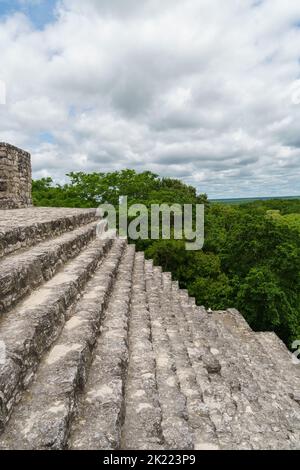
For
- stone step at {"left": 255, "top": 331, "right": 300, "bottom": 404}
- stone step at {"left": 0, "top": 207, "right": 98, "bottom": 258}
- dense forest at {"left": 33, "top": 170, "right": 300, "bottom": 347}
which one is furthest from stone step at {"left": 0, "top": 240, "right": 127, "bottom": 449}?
dense forest at {"left": 33, "top": 170, "right": 300, "bottom": 347}

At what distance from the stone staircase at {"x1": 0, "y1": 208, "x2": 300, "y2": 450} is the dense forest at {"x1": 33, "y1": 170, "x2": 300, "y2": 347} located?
8268 mm

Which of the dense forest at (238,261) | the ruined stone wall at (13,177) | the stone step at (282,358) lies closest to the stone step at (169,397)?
the stone step at (282,358)

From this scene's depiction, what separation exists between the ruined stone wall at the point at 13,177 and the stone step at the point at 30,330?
532 cm

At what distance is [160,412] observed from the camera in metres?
1.86

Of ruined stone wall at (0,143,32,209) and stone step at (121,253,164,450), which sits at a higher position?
ruined stone wall at (0,143,32,209)

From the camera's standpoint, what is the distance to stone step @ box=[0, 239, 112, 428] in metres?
1.53

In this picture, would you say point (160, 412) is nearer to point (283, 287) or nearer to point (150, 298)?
point (150, 298)

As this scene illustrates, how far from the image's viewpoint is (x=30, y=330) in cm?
189

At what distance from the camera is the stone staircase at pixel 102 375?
156 cm

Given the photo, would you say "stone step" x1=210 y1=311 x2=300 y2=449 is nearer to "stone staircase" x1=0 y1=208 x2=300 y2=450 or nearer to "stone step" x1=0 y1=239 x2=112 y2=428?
"stone staircase" x1=0 y1=208 x2=300 y2=450

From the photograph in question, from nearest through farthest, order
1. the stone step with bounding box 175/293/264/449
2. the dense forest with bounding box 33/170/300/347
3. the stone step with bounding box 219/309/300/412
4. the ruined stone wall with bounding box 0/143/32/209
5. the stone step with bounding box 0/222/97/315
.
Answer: the stone step with bounding box 175/293/264/449 → the stone step with bounding box 0/222/97/315 → the stone step with bounding box 219/309/300/412 → the ruined stone wall with bounding box 0/143/32/209 → the dense forest with bounding box 33/170/300/347

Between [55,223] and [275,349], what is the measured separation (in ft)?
21.5

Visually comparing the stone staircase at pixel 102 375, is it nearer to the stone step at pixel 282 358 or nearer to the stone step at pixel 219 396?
the stone step at pixel 219 396
